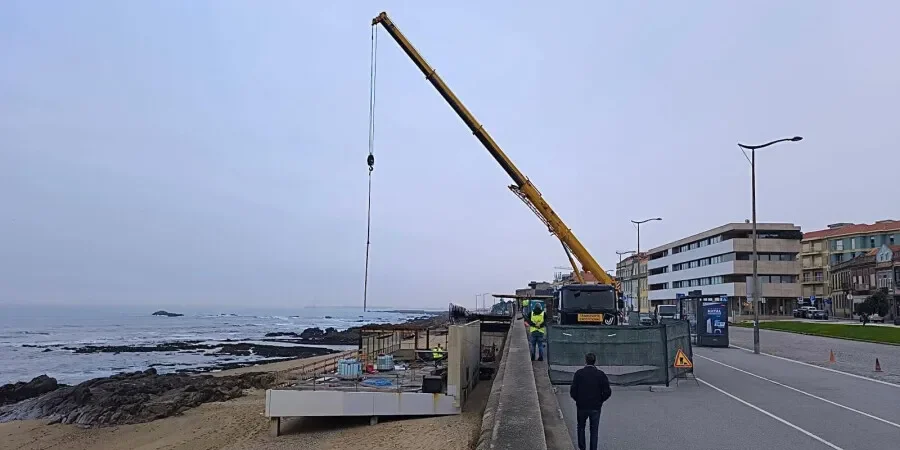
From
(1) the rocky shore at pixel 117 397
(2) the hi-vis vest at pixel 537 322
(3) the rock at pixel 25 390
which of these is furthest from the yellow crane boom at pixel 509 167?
(3) the rock at pixel 25 390

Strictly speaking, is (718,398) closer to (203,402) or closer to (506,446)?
(506,446)

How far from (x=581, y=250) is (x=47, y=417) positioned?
25.1 meters

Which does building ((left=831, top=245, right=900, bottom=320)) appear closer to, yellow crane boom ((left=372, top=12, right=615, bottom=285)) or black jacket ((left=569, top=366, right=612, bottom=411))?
yellow crane boom ((left=372, top=12, right=615, bottom=285))

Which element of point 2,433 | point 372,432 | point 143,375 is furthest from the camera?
point 143,375

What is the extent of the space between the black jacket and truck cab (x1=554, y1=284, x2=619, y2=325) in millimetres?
15944

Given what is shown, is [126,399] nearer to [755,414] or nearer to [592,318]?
[592,318]

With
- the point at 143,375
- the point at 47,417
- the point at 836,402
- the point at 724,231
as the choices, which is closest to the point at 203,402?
the point at 47,417

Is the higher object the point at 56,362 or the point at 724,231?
the point at 724,231

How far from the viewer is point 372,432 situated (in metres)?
18.3

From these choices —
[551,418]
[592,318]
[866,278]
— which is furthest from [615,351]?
[866,278]

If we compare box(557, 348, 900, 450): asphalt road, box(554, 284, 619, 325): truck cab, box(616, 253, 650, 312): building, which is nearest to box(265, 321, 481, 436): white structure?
box(557, 348, 900, 450): asphalt road

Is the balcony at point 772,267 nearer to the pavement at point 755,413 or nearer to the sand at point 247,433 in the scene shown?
the sand at point 247,433

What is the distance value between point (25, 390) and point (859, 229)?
98686 mm

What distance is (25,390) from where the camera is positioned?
37.2 metres
